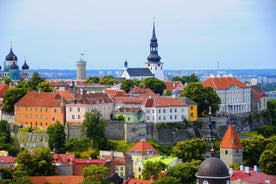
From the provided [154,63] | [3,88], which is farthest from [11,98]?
[154,63]

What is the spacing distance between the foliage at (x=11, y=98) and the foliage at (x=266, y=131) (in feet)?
71.8

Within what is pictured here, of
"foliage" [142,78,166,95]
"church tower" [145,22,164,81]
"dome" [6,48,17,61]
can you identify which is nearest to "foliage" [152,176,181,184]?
"foliage" [142,78,166,95]

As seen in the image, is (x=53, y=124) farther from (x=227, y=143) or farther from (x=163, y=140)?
(x=227, y=143)

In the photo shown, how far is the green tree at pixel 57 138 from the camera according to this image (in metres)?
57.9

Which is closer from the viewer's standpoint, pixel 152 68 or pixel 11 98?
pixel 11 98

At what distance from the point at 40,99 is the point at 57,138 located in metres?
6.82

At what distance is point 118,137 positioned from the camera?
61281 mm

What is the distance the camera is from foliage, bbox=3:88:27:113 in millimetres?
66250

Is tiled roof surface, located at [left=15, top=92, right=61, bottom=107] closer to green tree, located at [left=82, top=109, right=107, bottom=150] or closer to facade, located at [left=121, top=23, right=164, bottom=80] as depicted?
green tree, located at [left=82, top=109, right=107, bottom=150]

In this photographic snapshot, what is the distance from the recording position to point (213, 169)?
26.5 m

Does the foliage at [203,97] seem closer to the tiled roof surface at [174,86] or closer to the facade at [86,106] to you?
the facade at [86,106]

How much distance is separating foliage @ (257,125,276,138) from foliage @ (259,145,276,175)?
1858 centimetres

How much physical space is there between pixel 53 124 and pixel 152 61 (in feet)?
135

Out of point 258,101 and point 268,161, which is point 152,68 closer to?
point 258,101
